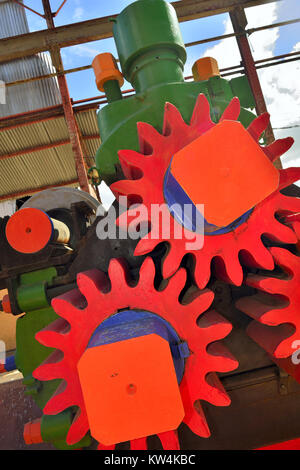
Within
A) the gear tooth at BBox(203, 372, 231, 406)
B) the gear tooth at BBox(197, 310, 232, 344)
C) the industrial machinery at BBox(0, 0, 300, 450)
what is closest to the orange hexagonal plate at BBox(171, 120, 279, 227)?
the industrial machinery at BBox(0, 0, 300, 450)

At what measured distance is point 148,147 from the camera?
962 millimetres

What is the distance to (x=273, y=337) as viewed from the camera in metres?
0.92

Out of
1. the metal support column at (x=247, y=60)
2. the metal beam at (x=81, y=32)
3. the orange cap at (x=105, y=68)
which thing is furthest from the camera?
the metal support column at (x=247, y=60)

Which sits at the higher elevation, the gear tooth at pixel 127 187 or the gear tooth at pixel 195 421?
the gear tooth at pixel 127 187

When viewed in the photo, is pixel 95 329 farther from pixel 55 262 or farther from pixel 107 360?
pixel 55 262

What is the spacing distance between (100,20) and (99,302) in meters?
7.29

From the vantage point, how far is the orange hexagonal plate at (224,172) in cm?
73

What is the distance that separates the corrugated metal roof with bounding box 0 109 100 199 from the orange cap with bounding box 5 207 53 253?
8303mm

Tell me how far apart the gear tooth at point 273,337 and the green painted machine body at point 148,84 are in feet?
2.77

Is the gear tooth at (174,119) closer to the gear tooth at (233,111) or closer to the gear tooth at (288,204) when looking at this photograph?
the gear tooth at (233,111)

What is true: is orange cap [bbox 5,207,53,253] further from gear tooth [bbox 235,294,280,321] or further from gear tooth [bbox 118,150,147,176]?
gear tooth [bbox 235,294,280,321]

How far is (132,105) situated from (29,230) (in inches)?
27.8

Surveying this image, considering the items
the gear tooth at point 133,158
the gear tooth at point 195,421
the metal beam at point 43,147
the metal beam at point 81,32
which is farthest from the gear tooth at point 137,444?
the metal beam at point 43,147
